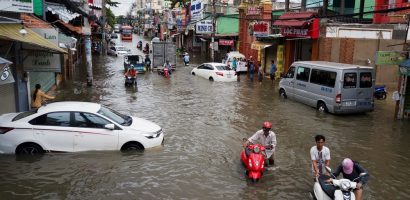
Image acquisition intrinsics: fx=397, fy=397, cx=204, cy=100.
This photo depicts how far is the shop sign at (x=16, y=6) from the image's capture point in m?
12.2

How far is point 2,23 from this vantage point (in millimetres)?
11539

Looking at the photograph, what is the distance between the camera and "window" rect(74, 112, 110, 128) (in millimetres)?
10380

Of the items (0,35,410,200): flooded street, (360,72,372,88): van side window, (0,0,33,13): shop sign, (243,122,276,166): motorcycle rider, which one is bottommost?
(0,35,410,200): flooded street

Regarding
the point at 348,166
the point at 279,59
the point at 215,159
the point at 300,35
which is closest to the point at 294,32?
the point at 300,35

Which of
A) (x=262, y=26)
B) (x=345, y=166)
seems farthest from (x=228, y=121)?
(x=262, y=26)

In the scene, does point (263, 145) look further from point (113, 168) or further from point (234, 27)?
point (234, 27)

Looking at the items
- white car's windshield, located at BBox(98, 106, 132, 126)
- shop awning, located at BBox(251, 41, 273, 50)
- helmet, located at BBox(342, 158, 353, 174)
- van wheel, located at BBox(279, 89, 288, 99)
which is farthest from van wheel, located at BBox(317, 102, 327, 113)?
shop awning, located at BBox(251, 41, 273, 50)

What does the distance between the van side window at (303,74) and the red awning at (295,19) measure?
20.1 ft

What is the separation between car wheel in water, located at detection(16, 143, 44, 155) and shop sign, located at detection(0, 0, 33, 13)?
4.62 m

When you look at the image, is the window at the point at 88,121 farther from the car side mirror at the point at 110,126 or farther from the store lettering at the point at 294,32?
the store lettering at the point at 294,32

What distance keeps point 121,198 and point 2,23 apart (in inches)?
269

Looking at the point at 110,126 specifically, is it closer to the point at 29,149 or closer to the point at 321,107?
the point at 29,149

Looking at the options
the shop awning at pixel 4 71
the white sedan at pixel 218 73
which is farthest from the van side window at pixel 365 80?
the shop awning at pixel 4 71

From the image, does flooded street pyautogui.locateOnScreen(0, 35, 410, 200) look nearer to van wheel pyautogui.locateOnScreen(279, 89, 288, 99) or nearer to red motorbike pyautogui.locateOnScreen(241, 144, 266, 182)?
red motorbike pyautogui.locateOnScreen(241, 144, 266, 182)
